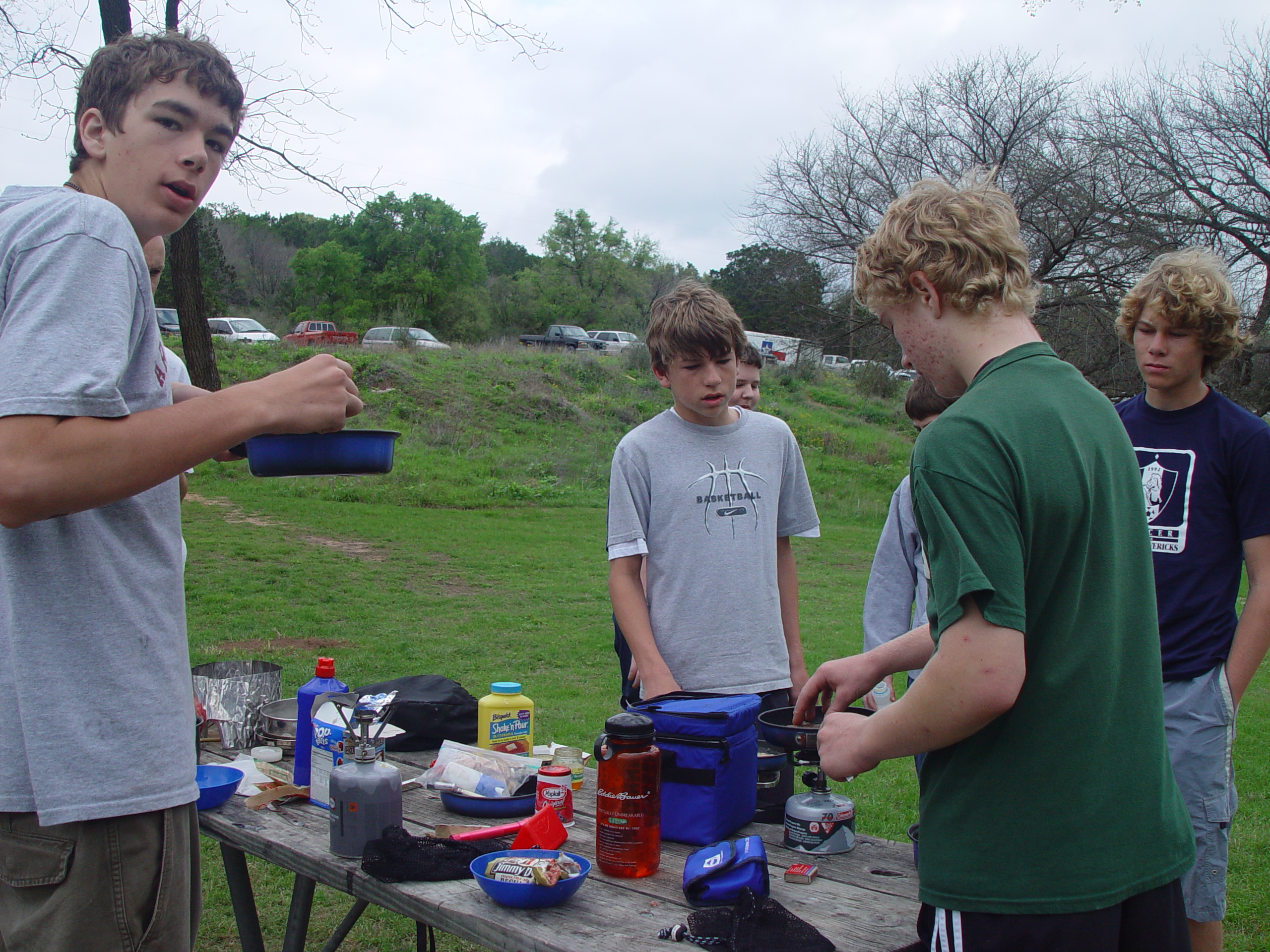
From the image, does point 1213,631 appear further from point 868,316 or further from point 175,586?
point 868,316

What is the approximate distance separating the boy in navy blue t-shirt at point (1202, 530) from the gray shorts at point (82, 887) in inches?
100

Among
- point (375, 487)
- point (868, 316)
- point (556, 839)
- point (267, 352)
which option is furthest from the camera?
point (267, 352)

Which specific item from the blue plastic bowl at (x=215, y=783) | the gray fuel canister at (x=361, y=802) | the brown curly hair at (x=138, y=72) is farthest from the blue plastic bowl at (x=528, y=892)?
the brown curly hair at (x=138, y=72)

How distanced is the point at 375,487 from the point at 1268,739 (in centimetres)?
1358

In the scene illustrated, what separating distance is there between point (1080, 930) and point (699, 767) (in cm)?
90

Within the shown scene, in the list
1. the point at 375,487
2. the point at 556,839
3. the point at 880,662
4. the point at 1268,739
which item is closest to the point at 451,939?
the point at 556,839

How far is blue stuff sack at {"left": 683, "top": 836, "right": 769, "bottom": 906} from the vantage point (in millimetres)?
1833

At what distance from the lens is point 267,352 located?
76.5 feet

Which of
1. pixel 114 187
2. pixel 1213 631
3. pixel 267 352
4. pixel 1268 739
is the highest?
pixel 267 352

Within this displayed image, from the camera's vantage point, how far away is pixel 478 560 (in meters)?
12.5

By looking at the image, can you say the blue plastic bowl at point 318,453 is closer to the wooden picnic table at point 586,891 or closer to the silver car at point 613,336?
the wooden picnic table at point 586,891

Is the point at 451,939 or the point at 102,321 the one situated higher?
the point at 102,321

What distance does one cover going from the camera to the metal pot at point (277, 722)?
299 centimetres

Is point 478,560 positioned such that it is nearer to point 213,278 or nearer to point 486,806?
point 486,806
